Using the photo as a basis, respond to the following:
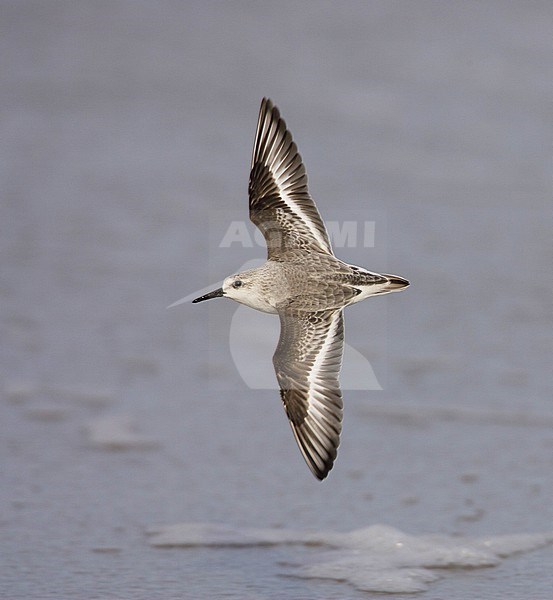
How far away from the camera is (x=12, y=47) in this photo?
887 centimetres

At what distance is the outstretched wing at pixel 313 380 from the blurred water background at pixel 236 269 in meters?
0.53

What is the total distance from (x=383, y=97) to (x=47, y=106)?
2.38 metres

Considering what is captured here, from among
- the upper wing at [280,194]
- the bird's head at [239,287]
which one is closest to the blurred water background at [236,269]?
the bird's head at [239,287]

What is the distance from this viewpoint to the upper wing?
13.3ft

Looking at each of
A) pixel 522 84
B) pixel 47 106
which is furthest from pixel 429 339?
pixel 47 106

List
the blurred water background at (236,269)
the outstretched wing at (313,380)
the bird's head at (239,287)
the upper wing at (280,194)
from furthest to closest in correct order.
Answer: the blurred water background at (236,269)
the upper wing at (280,194)
the bird's head at (239,287)
the outstretched wing at (313,380)

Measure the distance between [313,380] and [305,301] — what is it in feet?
0.88

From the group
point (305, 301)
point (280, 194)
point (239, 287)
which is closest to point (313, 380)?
point (305, 301)

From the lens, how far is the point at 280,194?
420cm

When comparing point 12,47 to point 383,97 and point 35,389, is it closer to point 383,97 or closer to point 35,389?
point 383,97

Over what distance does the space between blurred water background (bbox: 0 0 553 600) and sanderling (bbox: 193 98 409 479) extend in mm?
603

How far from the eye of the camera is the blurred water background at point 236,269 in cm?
429

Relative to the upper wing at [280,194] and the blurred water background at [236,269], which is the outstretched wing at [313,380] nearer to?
the upper wing at [280,194]

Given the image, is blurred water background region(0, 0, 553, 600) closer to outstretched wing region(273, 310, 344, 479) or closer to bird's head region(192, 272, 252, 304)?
outstretched wing region(273, 310, 344, 479)
